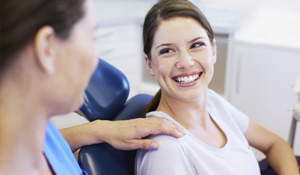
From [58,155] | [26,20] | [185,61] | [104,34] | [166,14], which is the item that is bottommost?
[104,34]

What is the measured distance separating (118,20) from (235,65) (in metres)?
0.95

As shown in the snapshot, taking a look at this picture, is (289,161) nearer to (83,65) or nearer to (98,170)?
(98,170)

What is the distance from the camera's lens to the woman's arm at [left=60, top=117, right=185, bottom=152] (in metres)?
0.92

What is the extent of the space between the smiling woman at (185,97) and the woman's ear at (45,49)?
54cm

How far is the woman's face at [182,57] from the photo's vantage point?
3.26ft

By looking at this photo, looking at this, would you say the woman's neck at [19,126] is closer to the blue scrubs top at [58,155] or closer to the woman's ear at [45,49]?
the woman's ear at [45,49]

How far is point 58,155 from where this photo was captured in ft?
2.59

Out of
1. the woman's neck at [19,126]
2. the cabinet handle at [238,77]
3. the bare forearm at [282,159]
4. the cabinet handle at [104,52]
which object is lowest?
the cabinet handle at [238,77]

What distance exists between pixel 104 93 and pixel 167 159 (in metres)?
0.33

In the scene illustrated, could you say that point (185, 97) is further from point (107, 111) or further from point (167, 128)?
point (107, 111)

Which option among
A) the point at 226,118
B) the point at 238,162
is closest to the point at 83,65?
the point at 238,162

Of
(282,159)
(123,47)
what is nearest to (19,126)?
(282,159)

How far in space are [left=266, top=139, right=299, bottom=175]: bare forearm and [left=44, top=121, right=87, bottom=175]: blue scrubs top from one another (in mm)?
792

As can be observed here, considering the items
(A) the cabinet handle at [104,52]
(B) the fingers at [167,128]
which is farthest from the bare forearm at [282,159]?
(A) the cabinet handle at [104,52]
